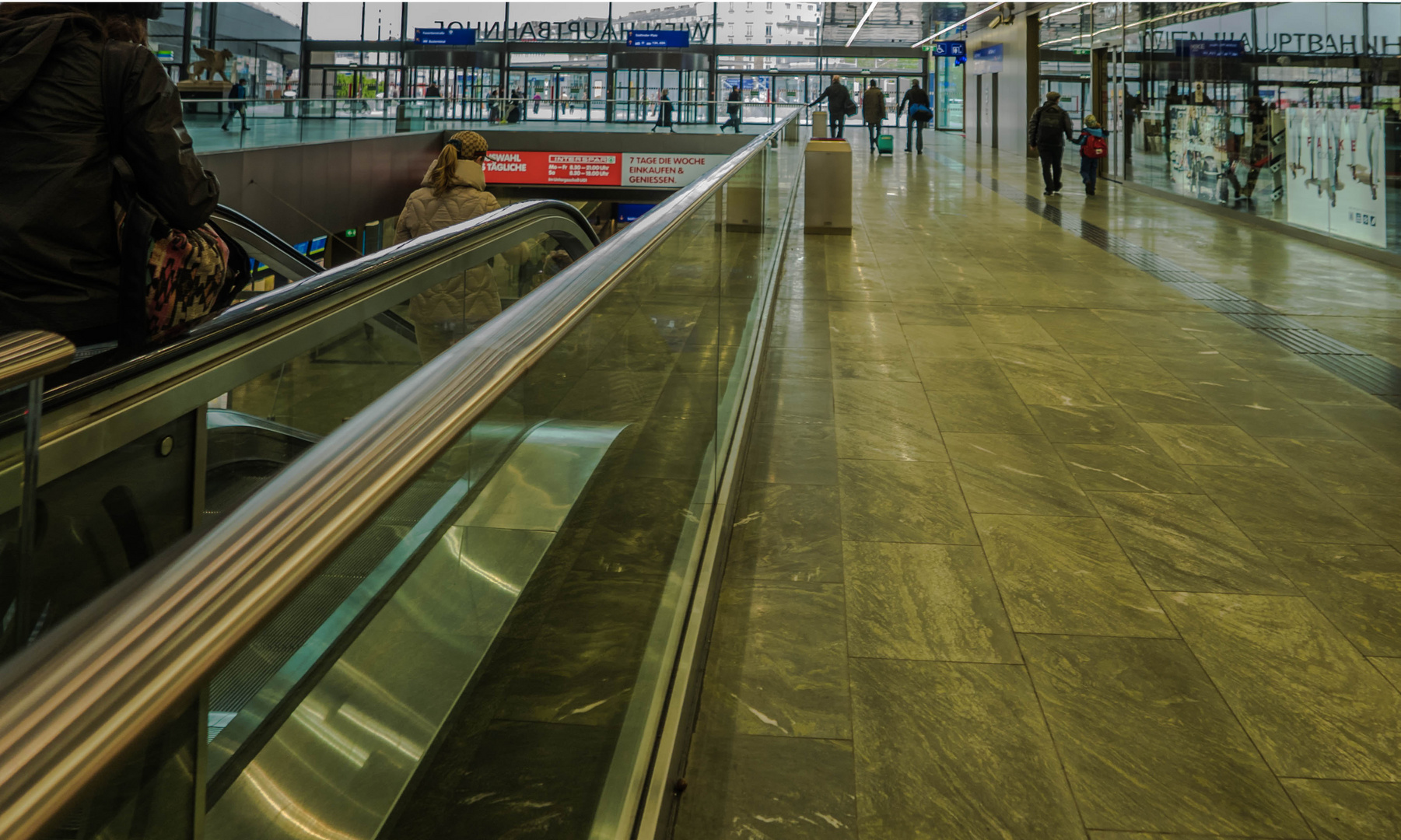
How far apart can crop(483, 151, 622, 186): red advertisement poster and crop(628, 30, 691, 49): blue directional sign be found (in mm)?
12826

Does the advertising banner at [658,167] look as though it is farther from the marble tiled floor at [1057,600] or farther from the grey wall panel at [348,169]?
the marble tiled floor at [1057,600]

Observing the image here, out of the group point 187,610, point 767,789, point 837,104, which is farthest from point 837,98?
point 187,610

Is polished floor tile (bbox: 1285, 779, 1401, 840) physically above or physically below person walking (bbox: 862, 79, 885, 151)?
below

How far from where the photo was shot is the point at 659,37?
37344 millimetres

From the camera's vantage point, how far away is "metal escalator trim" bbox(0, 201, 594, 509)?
1407 mm

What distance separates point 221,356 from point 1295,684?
2561mm

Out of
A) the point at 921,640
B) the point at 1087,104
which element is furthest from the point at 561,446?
the point at 1087,104

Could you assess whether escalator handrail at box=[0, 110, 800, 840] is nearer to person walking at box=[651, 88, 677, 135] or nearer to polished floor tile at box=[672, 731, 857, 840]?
polished floor tile at box=[672, 731, 857, 840]

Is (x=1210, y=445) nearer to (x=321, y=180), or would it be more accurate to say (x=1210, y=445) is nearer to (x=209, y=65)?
(x=321, y=180)

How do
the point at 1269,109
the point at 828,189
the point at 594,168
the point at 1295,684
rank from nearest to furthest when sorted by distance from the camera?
the point at 1295,684 → the point at 828,189 → the point at 1269,109 → the point at 594,168

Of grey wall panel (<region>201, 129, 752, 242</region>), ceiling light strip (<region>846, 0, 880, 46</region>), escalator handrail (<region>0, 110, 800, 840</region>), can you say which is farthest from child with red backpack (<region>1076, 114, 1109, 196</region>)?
escalator handrail (<region>0, 110, 800, 840</region>)

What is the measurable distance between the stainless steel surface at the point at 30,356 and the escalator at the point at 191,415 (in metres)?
0.12

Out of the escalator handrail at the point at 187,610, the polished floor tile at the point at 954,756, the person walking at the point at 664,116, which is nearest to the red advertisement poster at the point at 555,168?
the person walking at the point at 664,116

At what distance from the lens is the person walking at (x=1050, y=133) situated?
1505cm
